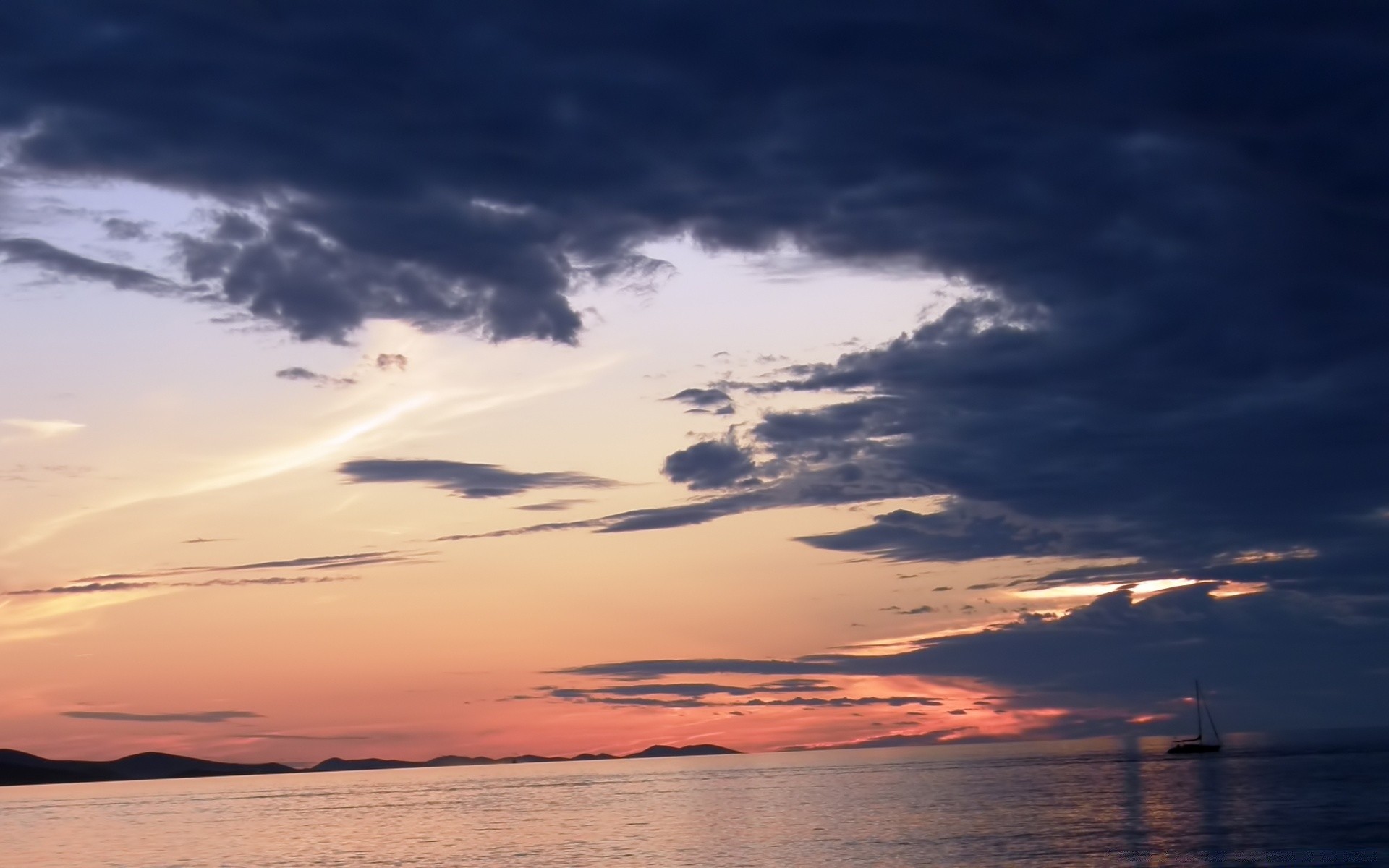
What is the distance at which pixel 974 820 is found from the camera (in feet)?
464

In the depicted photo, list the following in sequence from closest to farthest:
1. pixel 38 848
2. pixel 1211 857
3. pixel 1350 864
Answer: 1. pixel 1350 864
2. pixel 1211 857
3. pixel 38 848

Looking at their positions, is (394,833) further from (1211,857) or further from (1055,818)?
(1211,857)

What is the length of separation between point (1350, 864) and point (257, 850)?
116371 mm

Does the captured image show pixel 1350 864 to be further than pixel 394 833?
No

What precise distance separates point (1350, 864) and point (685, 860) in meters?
54.8

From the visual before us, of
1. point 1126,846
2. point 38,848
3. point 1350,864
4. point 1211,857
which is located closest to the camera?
point 1350,864

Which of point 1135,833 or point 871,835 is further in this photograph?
point 871,835

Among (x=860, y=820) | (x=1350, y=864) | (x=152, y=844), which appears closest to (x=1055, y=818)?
(x=860, y=820)

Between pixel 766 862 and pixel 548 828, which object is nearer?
pixel 766 862

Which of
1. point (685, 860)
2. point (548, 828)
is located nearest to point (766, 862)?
point (685, 860)

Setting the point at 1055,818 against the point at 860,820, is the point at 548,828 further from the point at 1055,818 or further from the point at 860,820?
the point at 1055,818

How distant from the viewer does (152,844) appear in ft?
545

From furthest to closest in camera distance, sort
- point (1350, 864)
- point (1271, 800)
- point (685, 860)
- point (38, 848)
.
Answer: point (38, 848) → point (1271, 800) → point (685, 860) → point (1350, 864)

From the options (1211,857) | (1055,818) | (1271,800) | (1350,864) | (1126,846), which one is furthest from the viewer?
(1271,800)
